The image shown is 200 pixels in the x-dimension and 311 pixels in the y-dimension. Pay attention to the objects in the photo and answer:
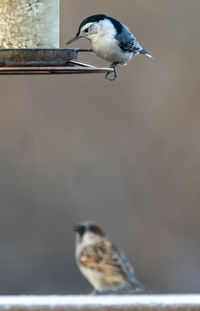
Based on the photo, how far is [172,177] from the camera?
770 cm

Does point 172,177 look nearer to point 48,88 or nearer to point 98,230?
point 48,88

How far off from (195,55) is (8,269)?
241 centimetres

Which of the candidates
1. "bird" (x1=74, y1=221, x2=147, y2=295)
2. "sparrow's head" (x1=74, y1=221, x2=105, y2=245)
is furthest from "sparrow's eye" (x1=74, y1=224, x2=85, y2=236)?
"bird" (x1=74, y1=221, x2=147, y2=295)

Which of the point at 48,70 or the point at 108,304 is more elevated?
the point at 48,70

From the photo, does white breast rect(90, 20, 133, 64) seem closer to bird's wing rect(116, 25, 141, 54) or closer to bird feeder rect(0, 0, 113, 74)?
bird's wing rect(116, 25, 141, 54)

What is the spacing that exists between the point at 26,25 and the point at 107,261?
223 cm

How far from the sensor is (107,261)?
5016mm

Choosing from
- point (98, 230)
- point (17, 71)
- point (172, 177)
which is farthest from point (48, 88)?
point (17, 71)

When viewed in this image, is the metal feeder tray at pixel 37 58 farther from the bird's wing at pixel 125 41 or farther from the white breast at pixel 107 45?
the bird's wing at pixel 125 41

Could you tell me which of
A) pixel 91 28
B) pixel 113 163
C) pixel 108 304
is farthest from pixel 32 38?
pixel 113 163

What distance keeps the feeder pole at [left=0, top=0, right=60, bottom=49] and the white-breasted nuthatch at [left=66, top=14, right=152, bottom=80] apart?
0.41 ft

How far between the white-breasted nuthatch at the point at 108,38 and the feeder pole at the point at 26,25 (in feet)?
0.41

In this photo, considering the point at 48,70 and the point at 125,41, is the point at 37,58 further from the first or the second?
the point at 125,41

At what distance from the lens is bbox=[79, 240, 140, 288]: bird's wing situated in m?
4.95
